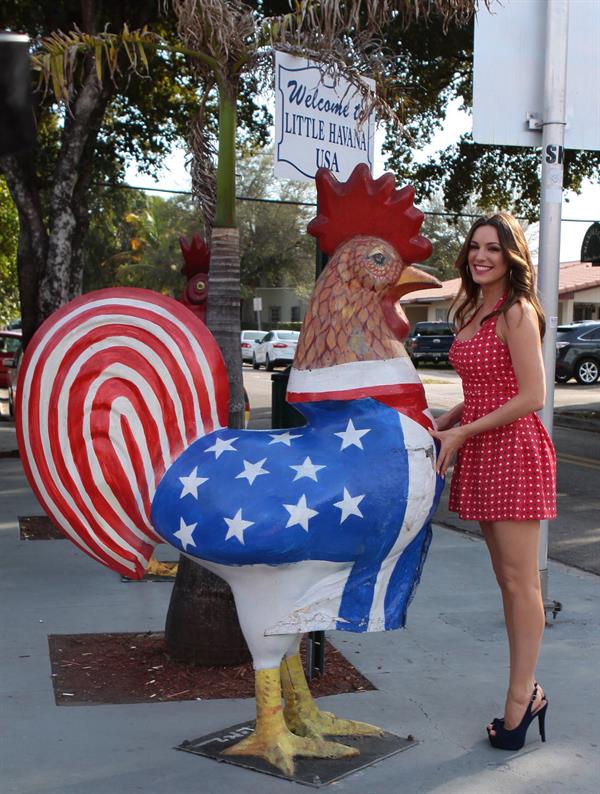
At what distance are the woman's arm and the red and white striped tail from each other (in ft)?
2.80

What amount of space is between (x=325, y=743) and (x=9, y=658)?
1.93m

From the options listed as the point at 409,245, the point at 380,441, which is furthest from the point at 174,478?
the point at 409,245

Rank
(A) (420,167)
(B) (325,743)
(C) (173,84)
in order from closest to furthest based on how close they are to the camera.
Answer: (B) (325,743) → (C) (173,84) → (A) (420,167)

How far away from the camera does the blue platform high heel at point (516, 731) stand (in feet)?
12.5

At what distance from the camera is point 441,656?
197 inches

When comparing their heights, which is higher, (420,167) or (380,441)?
(420,167)

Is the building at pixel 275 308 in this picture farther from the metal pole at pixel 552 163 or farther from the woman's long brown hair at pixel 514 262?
the woman's long brown hair at pixel 514 262

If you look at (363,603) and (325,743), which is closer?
(363,603)

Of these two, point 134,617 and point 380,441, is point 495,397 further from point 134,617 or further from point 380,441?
point 134,617

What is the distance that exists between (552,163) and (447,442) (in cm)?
256

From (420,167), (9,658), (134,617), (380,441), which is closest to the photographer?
(380,441)

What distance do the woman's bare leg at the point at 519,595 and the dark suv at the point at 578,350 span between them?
22.7 meters

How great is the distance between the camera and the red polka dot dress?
12.0ft

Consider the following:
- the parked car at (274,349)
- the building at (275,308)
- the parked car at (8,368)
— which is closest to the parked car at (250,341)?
the parked car at (274,349)
